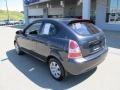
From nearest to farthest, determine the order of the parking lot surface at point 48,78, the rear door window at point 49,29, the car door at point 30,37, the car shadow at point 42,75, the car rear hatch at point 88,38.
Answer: the car rear hatch at point 88,38, the parking lot surface at point 48,78, the car shadow at point 42,75, the rear door window at point 49,29, the car door at point 30,37

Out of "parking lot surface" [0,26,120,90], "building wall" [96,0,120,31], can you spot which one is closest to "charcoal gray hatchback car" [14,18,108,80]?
"parking lot surface" [0,26,120,90]

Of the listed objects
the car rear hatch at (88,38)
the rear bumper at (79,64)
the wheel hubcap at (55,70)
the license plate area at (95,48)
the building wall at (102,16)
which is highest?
the building wall at (102,16)

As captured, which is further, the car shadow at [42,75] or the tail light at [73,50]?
the car shadow at [42,75]

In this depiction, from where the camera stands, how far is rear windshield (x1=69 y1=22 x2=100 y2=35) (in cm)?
420

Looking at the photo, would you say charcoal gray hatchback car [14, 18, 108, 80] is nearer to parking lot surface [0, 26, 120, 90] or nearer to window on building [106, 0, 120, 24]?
parking lot surface [0, 26, 120, 90]

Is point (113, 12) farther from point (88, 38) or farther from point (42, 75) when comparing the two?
point (42, 75)

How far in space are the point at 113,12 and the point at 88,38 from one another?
12.2 m

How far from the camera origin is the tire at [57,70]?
13.8 ft

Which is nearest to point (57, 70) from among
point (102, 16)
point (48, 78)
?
point (48, 78)

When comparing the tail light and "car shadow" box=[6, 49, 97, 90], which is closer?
the tail light

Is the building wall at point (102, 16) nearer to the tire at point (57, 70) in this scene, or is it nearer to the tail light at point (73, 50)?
the tire at point (57, 70)

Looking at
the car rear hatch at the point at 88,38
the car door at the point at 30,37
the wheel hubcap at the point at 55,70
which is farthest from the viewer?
the car door at the point at 30,37

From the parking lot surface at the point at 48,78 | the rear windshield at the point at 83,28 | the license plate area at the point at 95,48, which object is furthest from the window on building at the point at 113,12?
the license plate area at the point at 95,48

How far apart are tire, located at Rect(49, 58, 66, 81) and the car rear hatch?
0.74 meters
